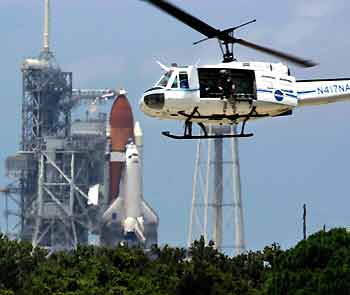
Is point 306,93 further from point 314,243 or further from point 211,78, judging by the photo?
point 314,243

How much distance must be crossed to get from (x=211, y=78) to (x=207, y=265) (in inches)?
1687

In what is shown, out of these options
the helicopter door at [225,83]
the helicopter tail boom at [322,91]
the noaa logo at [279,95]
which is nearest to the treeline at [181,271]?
the helicopter tail boom at [322,91]

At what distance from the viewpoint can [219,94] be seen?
65.6m

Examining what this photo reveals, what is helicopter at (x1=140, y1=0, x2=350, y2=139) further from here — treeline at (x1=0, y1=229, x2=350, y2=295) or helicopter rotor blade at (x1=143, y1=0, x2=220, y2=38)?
treeline at (x1=0, y1=229, x2=350, y2=295)

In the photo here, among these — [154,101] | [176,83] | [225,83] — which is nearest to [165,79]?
[176,83]

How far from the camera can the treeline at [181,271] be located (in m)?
82.7

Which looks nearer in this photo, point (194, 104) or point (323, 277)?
point (194, 104)

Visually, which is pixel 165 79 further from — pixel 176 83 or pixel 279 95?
pixel 279 95

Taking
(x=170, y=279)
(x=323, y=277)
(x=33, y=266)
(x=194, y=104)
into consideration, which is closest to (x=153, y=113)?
(x=194, y=104)

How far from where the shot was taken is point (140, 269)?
105438mm

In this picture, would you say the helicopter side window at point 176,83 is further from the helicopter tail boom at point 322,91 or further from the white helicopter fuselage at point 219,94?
the helicopter tail boom at point 322,91

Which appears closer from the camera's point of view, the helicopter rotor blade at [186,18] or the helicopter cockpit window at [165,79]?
the helicopter rotor blade at [186,18]

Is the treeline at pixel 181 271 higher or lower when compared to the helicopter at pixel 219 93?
lower

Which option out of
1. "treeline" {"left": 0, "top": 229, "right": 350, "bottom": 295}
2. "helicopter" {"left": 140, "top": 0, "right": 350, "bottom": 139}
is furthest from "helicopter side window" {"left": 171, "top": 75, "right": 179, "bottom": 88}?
"treeline" {"left": 0, "top": 229, "right": 350, "bottom": 295}
